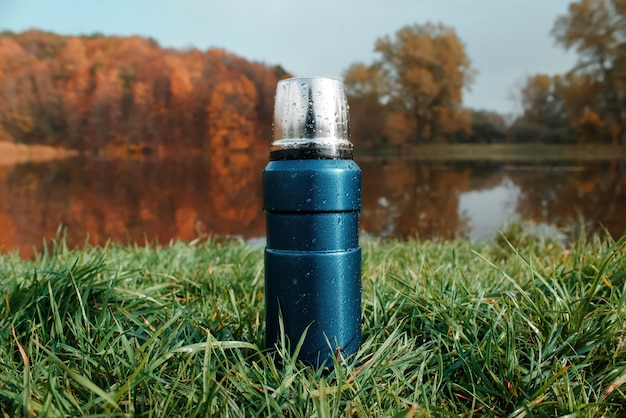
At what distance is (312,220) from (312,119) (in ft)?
0.96

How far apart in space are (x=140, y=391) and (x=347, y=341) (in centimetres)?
61

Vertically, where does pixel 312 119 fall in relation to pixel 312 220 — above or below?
above

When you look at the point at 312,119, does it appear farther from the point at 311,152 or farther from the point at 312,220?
the point at 312,220

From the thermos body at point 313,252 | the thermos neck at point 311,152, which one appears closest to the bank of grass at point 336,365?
the thermos body at point 313,252

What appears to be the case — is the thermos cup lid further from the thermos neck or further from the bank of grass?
the bank of grass

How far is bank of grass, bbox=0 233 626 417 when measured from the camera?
1.40m

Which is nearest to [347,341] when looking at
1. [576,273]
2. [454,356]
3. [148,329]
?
Result: [454,356]

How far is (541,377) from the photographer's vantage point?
1.53 m

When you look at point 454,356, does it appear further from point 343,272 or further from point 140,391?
point 140,391

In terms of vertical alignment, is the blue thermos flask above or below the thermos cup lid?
below

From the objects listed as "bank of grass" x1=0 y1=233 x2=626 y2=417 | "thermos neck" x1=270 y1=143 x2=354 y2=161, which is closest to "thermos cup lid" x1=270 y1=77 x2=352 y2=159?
"thermos neck" x1=270 y1=143 x2=354 y2=161

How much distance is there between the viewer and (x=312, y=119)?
1.51 metres

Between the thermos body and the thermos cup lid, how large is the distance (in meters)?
0.04

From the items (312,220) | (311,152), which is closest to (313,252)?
(312,220)
